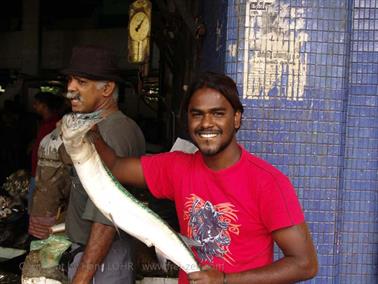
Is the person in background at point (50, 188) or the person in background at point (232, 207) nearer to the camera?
the person in background at point (232, 207)

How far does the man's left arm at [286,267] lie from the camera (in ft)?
6.36

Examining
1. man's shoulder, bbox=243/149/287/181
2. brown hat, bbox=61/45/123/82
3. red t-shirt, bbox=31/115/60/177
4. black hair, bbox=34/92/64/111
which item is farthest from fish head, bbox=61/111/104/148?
black hair, bbox=34/92/64/111

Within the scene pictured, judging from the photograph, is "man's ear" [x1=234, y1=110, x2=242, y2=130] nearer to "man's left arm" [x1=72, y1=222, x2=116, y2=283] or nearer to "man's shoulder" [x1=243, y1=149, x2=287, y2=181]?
"man's shoulder" [x1=243, y1=149, x2=287, y2=181]

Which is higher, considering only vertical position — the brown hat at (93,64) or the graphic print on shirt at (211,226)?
the brown hat at (93,64)

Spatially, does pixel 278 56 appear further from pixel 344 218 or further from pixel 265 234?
pixel 265 234

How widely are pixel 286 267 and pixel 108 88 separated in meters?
1.29

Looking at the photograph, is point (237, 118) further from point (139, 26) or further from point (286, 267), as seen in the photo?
point (139, 26)

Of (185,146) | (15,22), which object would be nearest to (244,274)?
(185,146)

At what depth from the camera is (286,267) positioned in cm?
194

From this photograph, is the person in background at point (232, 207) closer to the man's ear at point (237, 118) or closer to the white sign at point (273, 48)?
the man's ear at point (237, 118)

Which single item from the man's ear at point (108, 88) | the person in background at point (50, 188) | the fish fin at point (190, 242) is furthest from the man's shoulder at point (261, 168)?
the person in background at point (50, 188)

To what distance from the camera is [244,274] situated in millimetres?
1950

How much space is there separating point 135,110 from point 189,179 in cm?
1000

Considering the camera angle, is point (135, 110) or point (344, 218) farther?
point (135, 110)
